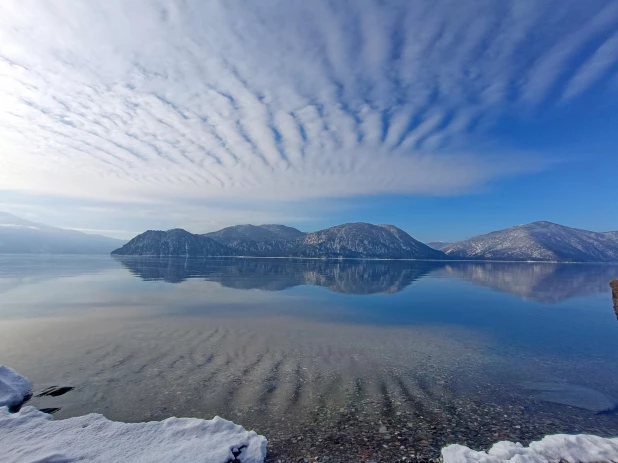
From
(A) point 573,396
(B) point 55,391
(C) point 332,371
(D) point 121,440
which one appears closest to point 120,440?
(D) point 121,440

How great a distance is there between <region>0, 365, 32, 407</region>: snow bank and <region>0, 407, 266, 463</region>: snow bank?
172cm

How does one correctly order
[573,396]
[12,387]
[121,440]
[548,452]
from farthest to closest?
[573,396] → [12,387] → [121,440] → [548,452]

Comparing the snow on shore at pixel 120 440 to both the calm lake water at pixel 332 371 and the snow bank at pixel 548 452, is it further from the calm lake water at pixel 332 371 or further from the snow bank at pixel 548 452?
the snow bank at pixel 548 452

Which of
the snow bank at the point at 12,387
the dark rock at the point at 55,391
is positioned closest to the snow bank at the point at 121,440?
the snow bank at the point at 12,387

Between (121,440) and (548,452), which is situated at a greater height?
(548,452)

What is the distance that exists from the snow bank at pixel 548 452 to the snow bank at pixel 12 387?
20692 mm

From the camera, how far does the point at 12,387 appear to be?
58.8ft

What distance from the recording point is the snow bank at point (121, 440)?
484 inches

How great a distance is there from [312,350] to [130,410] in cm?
1442

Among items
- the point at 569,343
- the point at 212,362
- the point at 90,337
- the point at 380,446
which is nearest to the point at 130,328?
the point at 90,337

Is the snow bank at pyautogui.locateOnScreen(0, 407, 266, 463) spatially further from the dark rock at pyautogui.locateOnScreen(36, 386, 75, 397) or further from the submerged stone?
the submerged stone

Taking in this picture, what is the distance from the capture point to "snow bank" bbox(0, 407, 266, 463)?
12289 mm

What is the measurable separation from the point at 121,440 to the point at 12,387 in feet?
31.1

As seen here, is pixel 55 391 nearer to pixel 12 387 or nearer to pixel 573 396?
pixel 12 387
